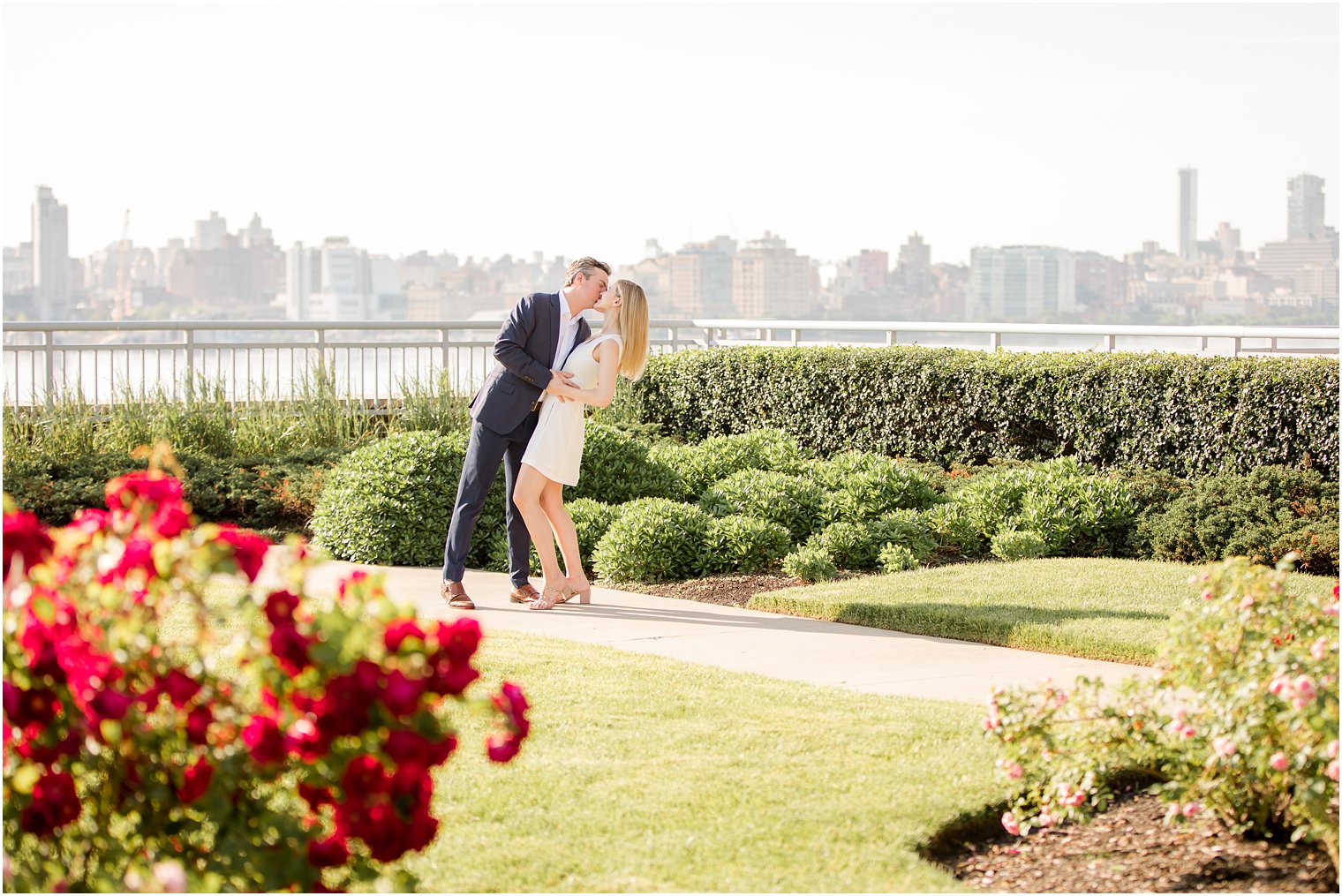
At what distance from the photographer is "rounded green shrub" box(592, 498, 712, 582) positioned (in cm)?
828

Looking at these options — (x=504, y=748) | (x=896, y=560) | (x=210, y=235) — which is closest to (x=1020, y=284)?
(x=210, y=235)

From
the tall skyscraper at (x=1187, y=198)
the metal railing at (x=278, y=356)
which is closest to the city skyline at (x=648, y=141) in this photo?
the tall skyscraper at (x=1187, y=198)

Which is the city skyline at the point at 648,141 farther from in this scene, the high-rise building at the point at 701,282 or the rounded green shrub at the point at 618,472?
the rounded green shrub at the point at 618,472

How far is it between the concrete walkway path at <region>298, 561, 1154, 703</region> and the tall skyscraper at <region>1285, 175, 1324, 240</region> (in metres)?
95.7

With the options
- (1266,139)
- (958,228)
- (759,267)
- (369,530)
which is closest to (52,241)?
(759,267)

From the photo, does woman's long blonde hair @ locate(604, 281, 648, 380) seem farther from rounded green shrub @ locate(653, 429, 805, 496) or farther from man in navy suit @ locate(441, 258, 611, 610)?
rounded green shrub @ locate(653, 429, 805, 496)

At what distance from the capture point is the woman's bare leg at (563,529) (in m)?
7.29

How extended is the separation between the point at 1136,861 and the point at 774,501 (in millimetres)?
5502

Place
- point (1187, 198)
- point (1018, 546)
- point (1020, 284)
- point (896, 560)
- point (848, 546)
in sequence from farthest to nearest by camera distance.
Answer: point (1020, 284) < point (1187, 198) < point (1018, 546) < point (848, 546) < point (896, 560)

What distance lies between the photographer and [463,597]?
7336 millimetres

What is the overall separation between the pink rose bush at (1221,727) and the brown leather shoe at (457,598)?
12.9ft

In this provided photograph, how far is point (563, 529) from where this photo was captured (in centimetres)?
729

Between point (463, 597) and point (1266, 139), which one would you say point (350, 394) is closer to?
point (463, 597)

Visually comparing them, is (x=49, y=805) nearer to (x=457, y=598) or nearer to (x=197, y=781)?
(x=197, y=781)
